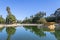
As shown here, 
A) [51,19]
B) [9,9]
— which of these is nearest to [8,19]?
[9,9]

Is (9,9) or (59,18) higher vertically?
(9,9)

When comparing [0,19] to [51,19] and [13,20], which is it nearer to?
[13,20]

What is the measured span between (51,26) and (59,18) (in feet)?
91.6

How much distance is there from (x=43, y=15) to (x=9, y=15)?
45.7 feet

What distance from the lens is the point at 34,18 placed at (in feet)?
199

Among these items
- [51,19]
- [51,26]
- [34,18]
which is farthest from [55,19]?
[51,26]

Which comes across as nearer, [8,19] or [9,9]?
[8,19]

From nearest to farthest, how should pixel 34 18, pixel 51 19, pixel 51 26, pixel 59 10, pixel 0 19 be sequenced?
pixel 51 26 < pixel 0 19 < pixel 51 19 < pixel 34 18 < pixel 59 10

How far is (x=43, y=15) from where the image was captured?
192 ft

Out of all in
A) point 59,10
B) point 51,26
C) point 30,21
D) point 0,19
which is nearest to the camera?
point 51,26

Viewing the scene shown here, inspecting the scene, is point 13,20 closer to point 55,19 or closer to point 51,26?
point 55,19

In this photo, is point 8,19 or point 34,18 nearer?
point 8,19

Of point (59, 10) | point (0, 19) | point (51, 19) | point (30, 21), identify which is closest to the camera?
point (0, 19)

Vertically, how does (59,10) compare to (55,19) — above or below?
above
